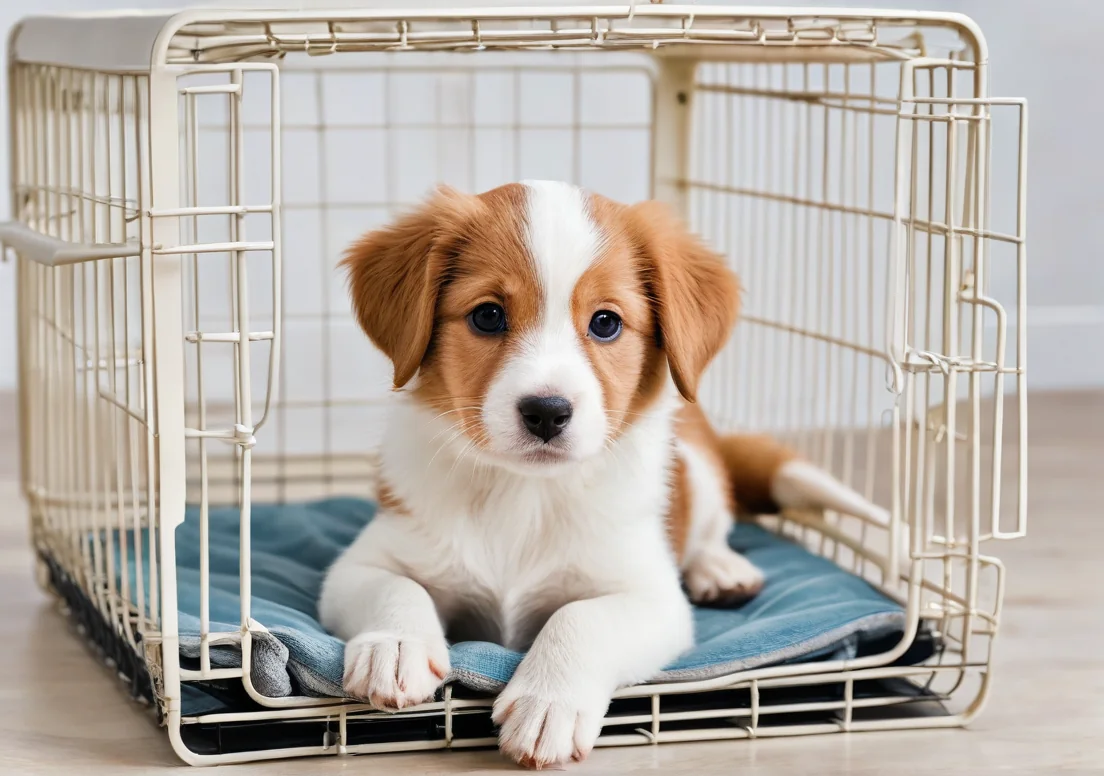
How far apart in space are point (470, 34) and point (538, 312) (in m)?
0.41

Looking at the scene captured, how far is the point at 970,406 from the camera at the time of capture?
215 cm

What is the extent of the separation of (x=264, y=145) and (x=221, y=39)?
2841 mm

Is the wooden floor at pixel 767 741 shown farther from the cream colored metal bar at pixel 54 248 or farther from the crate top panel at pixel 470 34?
the crate top panel at pixel 470 34

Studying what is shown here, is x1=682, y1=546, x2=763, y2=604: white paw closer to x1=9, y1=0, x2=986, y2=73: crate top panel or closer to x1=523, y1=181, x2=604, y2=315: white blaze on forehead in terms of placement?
x1=523, y1=181, x2=604, y2=315: white blaze on forehead

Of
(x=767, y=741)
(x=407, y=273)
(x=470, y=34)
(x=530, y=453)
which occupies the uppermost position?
(x=470, y=34)

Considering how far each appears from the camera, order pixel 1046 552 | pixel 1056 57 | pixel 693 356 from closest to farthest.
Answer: pixel 693 356 < pixel 1046 552 < pixel 1056 57

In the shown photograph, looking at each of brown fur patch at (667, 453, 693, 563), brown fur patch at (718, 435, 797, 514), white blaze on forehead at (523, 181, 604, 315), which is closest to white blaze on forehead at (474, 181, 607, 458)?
white blaze on forehead at (523, 181, 604, 315)

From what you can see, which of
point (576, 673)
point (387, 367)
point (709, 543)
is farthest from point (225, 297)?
point (576, 673)

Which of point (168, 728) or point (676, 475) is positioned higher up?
point (676, 475)

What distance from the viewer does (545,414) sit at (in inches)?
78.5

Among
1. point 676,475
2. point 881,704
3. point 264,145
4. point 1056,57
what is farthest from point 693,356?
point 1056,57

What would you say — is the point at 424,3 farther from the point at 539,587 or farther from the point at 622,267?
the point at 539,587

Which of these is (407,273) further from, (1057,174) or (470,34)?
(1057,174)

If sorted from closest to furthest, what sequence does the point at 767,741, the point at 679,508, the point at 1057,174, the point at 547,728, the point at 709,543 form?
the point at 547,728, the point at 767,741, the point at 679,508, the point at 709,543, the point at 1057,174
